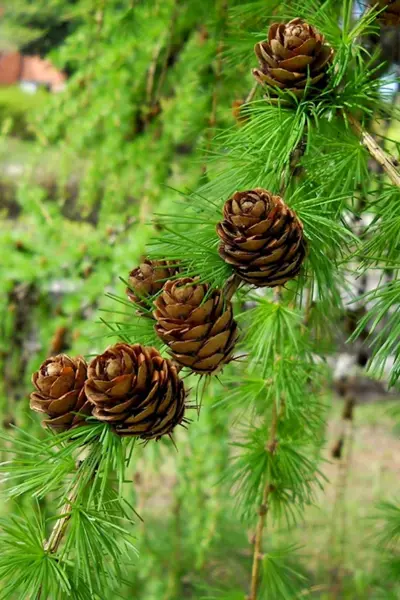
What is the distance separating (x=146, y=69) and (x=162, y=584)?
74 cm

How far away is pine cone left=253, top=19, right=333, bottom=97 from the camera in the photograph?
33 centimetres

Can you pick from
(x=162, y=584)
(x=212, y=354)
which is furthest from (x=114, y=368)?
(x=162, y=584)

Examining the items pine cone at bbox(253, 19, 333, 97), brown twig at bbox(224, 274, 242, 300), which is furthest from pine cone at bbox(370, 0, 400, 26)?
brown twig at bbox(224, 274, 242, 300)

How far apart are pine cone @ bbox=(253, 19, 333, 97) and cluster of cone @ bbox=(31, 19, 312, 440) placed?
7cm

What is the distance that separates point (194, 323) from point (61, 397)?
0.07 metres

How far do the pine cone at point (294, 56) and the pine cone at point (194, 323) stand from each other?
11cm

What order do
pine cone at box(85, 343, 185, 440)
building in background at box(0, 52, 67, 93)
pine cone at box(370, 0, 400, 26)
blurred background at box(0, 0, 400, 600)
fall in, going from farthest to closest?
building in background at box(0, 52, 67, 93) → blurred background at box(0, 0, 400, 600) → pine cone at box(370, 0, 400, 26) → pine cone at box(85, 343, 185, 440)

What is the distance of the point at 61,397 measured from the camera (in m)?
0.31

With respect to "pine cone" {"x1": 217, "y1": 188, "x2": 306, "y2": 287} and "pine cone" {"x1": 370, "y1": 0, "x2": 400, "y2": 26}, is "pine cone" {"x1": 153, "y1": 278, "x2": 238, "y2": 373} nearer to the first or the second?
"pine cone" {"x1": 217, "y1": 188, "x2": 306, "y2": 287}

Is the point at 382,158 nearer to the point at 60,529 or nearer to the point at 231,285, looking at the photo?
the point at 231,285

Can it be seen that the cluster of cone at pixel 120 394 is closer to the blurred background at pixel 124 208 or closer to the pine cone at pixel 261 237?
the pine cone at pixel 261 237

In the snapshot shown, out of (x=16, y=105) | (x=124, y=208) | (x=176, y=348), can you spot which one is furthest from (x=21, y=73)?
(x=176, y=348)

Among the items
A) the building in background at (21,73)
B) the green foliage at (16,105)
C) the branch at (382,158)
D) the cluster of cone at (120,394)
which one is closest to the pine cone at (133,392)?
the cluster of cone at (120,394)

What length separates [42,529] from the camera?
31cm
